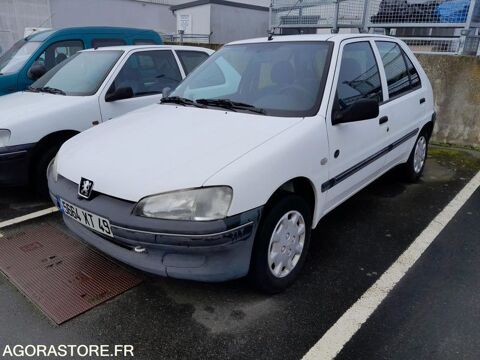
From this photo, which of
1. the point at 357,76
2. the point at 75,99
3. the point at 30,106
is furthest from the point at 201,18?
the point at 357,76

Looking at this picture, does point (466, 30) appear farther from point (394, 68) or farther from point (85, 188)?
point (85, 188)

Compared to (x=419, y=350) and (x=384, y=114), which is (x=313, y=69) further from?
(x=419, y=350)

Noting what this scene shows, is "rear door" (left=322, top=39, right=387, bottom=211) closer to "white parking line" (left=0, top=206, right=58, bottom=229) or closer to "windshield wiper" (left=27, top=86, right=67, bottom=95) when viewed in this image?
"white parking line" (left=0, top=206, right=58, bottom=229)

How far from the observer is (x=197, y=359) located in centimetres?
221

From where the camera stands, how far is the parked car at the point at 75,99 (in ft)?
12.9

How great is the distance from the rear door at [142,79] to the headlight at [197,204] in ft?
8.79

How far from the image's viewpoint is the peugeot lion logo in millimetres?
2484

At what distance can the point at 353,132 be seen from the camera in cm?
317

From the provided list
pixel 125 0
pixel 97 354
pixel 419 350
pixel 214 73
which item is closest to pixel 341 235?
pixel 419 350

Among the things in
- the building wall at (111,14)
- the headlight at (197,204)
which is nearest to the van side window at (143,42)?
the headlight at (197,204)

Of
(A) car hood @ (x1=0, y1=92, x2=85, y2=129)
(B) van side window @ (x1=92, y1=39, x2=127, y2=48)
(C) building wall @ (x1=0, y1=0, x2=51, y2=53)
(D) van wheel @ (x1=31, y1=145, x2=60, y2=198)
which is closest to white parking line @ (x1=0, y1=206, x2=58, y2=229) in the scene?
(D) van wheel @ (x1=31, y1=145, x2=60, y2=198)

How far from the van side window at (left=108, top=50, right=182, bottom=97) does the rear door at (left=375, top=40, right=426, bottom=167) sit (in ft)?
7.99

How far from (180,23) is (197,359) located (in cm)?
1982

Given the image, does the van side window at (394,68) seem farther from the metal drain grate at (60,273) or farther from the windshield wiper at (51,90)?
the windshield wiper at (51,90)
